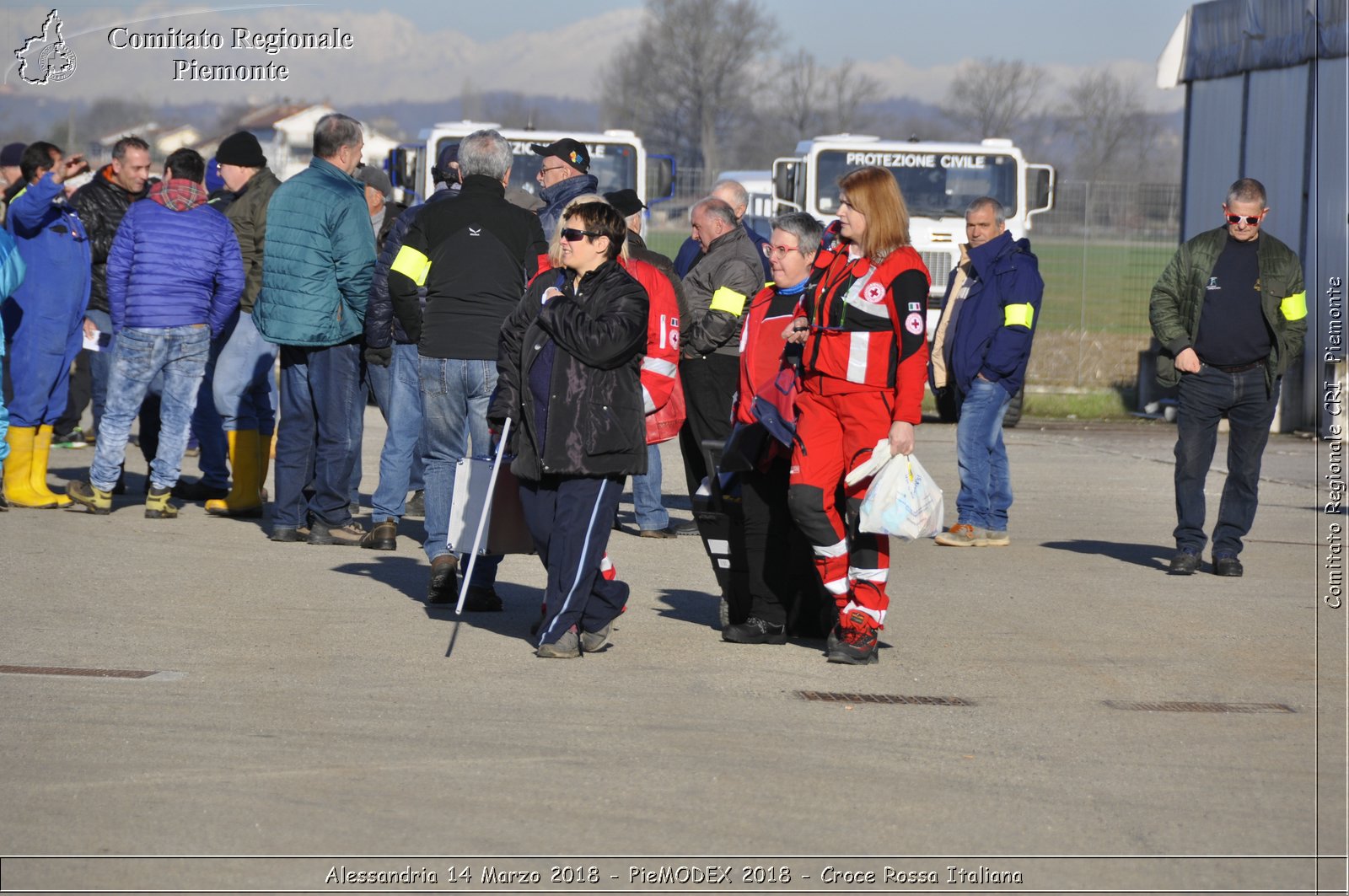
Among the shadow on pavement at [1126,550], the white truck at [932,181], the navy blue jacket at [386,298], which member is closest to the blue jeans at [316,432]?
the navy blue jacket at [386,298]

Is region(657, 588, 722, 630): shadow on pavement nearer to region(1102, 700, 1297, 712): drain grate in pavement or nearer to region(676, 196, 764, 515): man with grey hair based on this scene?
region(676, 196, 764, 515): man with grey hair

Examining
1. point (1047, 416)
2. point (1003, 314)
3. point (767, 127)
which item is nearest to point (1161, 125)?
point (767, 127)

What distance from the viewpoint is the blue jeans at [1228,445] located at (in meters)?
9.09

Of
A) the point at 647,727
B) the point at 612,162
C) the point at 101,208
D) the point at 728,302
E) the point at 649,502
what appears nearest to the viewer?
the point at 647,727

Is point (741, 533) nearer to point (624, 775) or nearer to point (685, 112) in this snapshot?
point (624, 775)

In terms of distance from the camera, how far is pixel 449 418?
25.5ft

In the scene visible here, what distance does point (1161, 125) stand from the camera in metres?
81.5

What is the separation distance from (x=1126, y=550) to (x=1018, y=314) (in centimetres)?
167

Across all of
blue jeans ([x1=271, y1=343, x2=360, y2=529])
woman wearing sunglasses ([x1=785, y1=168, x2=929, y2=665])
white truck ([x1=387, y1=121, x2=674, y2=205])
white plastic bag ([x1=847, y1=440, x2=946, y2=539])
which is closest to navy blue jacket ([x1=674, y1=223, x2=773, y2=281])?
blue jeans ([x1=271, y1=343, x2=360, y2=529])

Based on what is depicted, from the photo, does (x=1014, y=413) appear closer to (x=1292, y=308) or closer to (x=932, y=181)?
(x=932, y=181)

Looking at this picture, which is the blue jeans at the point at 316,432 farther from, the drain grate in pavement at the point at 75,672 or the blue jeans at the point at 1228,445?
the blue jeans at the point at 1228,445

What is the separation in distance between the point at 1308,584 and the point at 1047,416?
33.2ft

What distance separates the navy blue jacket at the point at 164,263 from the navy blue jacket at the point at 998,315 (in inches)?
179

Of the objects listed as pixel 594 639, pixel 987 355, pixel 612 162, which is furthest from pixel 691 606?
pixel 612 162
